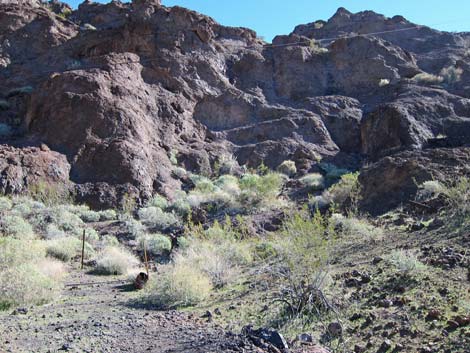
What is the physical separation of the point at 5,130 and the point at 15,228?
11.6 metres

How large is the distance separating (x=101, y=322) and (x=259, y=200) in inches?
487

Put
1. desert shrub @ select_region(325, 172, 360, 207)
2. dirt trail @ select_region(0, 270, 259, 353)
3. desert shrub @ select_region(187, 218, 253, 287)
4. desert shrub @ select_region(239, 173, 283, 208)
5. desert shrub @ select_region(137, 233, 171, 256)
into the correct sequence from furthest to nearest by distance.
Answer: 1. desert shrub @ select_region(239, 173, 283, 208)
2. desert shrub @ select_region(325, 172, 360, 207)
3. desert shrub @ select_region(137, 233, 171, 256)
4. desert shrub @ select_region(187, 218, 253, 287)
5. dirt trail @ select_region(0, 270, 259, 353)


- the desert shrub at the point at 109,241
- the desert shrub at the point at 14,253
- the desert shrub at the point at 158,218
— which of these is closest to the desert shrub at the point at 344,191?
the desert shrub at the point at 158,218

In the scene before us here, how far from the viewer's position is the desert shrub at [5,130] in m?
24.4

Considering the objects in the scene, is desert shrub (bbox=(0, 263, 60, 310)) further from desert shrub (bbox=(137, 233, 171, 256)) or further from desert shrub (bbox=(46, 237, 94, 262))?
desert shrub (bbox=(137, 233, 171, 256))

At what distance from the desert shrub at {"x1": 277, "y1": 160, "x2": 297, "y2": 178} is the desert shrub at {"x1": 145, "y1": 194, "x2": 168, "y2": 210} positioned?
275 inches

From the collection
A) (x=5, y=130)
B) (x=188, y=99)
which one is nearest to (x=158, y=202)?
(x=5, y=130)

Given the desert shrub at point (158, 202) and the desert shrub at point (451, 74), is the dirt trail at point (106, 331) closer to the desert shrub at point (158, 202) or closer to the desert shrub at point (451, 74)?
the desert shrub at point (158, 202)

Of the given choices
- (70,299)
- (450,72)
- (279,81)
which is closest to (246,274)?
(70,299)

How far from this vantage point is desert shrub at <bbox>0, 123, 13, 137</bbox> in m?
24.4

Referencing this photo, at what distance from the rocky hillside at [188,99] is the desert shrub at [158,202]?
0.73 meters

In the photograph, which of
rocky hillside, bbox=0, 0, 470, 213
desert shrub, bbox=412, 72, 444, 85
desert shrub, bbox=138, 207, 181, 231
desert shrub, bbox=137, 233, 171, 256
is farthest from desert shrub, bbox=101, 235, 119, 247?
desert shrub, bbox=412, 72, 444, 85

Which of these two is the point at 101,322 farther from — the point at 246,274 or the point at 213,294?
the point at 246,274

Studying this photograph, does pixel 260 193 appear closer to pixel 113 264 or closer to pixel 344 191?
pixel 344 191
